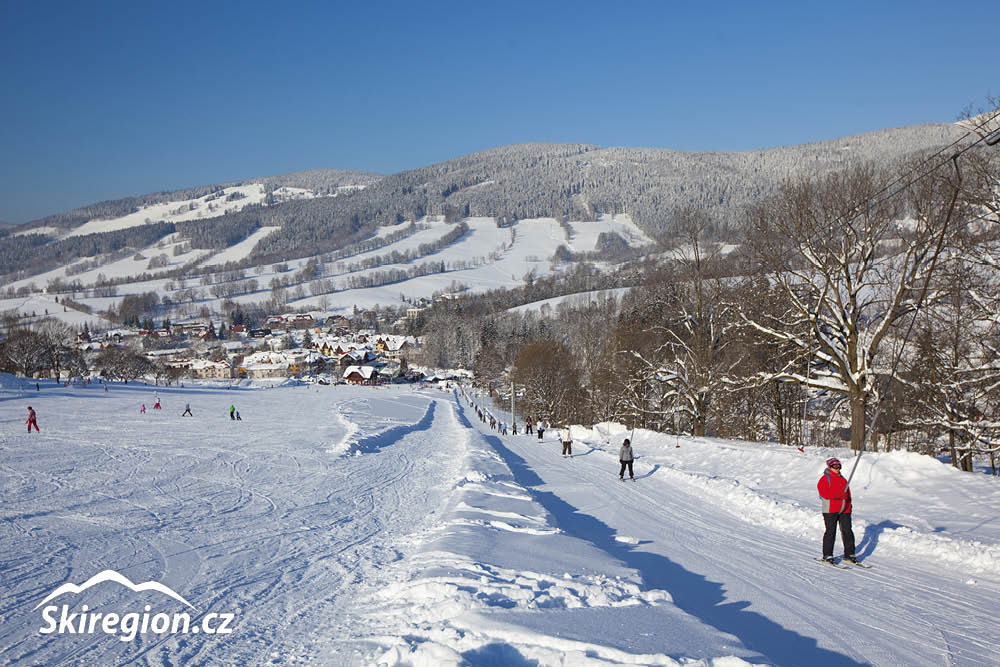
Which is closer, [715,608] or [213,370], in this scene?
[715,608]

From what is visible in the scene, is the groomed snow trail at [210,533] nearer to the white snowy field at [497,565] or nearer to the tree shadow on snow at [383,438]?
the white snowy field at [497,565]

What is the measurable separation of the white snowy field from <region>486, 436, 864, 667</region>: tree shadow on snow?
0.04 m

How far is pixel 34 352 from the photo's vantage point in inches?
3728

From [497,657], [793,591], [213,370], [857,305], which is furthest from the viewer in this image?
[213,370]

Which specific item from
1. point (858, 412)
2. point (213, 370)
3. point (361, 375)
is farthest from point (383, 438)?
point (213, 370)

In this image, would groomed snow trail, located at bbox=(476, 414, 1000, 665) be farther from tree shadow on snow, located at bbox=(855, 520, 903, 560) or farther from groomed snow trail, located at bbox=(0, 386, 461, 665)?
groomed snow trail, located at bbox=(0, 386, 461, 665)

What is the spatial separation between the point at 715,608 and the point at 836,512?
3.56 m

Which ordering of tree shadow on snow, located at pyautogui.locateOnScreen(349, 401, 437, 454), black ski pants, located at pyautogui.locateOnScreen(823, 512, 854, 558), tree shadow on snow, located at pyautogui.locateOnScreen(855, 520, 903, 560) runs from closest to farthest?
black ski pants, located at pyautogui.locateOnScreen(823, 512, 854, 558), tree shadow on snow, located at pyautogui.locateOnScreen(855, 520, 903, 560), tree shadow on snow, located at pyautogui.locateOnScreen(349, 401, 437, 454)

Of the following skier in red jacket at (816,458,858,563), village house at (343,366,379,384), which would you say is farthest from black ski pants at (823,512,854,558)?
village house at (343,366,379,384)

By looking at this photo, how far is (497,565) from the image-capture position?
8508mm

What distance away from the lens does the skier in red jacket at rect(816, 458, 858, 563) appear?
9898 mm

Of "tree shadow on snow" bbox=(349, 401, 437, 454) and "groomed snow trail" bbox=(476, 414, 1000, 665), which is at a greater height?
"groomed snow trail" bbox=(476, 414, 1000, 665)

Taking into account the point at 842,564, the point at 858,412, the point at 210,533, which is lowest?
the point at 210,533

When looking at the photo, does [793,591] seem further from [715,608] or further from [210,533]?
[210,533]
